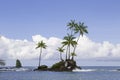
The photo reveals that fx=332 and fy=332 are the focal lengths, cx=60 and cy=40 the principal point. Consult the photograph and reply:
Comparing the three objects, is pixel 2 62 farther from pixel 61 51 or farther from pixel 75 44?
pixel 75 44

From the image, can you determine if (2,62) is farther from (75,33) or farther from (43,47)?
(75,33)

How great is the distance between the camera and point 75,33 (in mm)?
155000

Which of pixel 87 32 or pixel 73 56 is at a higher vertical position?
pixel 87 32

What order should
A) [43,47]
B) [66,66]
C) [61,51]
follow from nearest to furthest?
[66,66]
[61,51]
[43,47]

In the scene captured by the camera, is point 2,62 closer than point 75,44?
No

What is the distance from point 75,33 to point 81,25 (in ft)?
15.5

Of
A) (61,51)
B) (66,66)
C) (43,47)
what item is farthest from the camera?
(43,47)

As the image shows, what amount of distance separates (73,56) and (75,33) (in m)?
10.9

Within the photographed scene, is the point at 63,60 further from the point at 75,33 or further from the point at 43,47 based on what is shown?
the point at 43,47

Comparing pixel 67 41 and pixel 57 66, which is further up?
pixel 67 41

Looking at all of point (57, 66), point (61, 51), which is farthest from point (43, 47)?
point (57, 66)

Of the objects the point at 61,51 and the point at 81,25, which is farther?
the point at 61,51

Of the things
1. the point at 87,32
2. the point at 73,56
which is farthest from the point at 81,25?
the point at 73,56

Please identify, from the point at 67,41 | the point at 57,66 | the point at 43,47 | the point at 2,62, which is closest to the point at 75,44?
the point at 67,41
